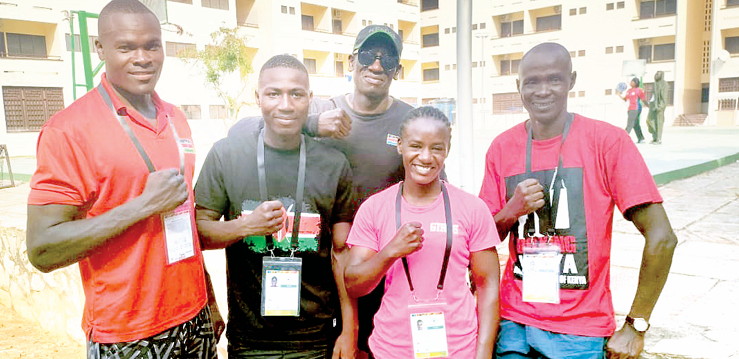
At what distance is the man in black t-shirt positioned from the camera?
2.22 metres

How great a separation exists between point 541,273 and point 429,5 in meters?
45.4

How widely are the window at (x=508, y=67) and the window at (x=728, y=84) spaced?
12.8 m

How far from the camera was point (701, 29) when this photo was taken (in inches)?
1302

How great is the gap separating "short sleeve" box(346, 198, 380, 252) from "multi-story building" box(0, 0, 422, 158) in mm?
12021

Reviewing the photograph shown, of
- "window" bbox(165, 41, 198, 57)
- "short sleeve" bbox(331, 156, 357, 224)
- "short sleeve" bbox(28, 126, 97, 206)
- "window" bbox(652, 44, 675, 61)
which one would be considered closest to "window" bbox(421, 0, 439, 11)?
"window" bbox(652, 44, 675, 61)

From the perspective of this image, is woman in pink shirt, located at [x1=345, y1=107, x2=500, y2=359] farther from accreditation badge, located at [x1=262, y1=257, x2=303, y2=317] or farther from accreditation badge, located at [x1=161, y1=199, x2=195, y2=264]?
accreditation badge, located at [x1=161, y1=199, x2=195, y2=264]

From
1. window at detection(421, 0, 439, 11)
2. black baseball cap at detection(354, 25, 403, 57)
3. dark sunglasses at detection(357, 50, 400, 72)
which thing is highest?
window at detection(421, 0, 439, 11)

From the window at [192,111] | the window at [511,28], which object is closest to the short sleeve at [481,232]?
the window at [192,111]

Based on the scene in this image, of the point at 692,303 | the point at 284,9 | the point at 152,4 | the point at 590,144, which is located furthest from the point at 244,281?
the point at 284,9

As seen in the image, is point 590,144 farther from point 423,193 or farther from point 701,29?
point 701,29

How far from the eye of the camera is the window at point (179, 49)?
26.9 m

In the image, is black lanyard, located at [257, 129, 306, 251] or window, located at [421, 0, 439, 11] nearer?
black lanyard, located at [257, 129, 306, 251]

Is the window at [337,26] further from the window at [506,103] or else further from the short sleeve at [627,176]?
the short sleeve at [627,176]

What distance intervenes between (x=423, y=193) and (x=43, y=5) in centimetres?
2669
